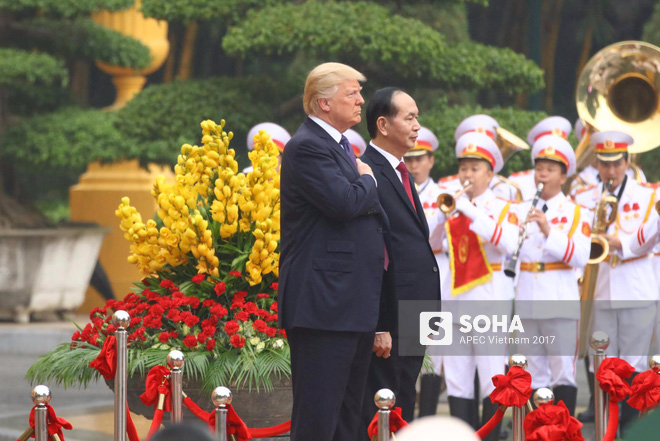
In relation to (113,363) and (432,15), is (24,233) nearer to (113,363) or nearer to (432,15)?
(432,15)

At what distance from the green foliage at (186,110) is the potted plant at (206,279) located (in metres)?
4.20

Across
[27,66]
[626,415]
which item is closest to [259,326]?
[626,415]

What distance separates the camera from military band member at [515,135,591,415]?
22.3 ft

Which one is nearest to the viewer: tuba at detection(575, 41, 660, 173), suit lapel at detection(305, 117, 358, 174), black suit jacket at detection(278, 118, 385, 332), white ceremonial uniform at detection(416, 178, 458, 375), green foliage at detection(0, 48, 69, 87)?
black suit jacket at detection(278, 118, 385, 332)

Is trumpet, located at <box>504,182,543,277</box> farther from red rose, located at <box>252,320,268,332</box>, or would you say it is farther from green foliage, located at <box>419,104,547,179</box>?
green foliage, located at <box>419,104,547,179</box>

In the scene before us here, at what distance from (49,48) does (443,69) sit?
407cm

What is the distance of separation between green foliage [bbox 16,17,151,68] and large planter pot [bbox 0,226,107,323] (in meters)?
1.82

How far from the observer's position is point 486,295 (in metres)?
6.91

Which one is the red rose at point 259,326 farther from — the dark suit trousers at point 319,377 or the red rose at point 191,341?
the dark suit trousers at point 319,377

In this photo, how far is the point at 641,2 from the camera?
54.0 feet

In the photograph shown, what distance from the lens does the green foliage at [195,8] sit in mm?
9492

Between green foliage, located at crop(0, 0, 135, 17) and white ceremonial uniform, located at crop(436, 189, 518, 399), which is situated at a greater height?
green foliage, located at crop(0, 0, 135, 17)

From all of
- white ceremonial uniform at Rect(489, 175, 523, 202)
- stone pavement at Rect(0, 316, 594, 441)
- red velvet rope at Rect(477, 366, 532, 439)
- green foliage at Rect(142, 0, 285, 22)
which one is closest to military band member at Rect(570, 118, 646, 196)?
white ceremonial uniform at Rect(489, 175, 523, 202)

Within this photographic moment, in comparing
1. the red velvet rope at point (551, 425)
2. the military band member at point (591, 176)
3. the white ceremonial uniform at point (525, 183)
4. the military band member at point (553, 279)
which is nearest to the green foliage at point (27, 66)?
the white ceremonial uniform at point (525, 183)
